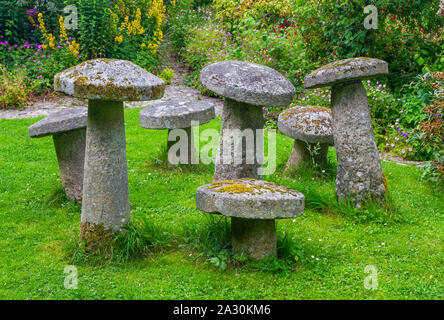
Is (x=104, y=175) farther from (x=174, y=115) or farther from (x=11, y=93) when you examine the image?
(x=11, y=93)

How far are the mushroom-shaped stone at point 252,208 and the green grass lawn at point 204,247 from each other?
19cm

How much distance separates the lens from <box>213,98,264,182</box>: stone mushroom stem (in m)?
5.91

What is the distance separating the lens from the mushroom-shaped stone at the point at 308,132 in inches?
268

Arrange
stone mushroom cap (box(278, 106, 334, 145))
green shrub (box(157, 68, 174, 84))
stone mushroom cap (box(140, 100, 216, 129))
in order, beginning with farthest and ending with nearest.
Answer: green shrub (box(157, 68, 174, 84)) < stone mushroom cap (box(140, 100, 216, 129)) < stone mushroom cap (box(278, 106, 334, 145))

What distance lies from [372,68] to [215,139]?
13.5ft

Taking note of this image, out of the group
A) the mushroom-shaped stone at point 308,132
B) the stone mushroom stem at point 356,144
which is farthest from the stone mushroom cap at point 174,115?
the stone mushroom stem at point 356,144

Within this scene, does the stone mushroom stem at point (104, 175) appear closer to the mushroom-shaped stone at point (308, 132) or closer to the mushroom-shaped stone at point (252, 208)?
the mushroom-shaped stone at point (252, 208)

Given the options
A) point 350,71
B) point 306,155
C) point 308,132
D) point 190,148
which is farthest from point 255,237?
point 190,148

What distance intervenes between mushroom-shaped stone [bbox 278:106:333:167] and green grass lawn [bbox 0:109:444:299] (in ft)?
1.12

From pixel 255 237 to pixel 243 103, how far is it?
198 centimetres

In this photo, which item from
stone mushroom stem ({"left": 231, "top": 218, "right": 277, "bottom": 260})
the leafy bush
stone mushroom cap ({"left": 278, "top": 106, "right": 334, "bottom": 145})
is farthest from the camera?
the leafy bush

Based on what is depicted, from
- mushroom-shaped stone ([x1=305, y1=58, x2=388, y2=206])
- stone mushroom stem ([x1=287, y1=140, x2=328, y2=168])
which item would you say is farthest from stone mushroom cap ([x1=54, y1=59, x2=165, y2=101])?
stone mushroom stem ([x1=287, y1=140, x2=328, y2=168])

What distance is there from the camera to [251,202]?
13.8 feet

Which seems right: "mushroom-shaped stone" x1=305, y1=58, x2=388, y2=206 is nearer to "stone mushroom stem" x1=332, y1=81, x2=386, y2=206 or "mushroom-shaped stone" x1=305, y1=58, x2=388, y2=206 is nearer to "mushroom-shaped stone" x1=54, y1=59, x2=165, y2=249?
"stone mushroom stem" x1=332, y1=81, x2=386, y2=206
